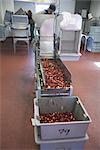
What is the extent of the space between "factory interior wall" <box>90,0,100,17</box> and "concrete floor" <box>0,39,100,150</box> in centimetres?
236

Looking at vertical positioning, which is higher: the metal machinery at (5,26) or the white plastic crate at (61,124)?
the metal machinery at (5,26)

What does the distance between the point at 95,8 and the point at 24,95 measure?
591 centimetres

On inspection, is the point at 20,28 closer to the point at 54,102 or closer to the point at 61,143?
the point at 54,102

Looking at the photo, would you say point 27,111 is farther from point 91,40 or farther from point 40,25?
point 91,40

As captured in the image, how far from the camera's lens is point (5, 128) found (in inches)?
91.0

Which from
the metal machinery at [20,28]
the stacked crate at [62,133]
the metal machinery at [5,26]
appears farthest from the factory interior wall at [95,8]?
the stacked crate at [62,133]

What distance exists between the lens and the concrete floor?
215 centimetres

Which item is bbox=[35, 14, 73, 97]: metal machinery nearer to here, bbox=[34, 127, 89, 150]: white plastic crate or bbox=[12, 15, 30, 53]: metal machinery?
bbox=[34, 127, 89, 150]: white plastic crate

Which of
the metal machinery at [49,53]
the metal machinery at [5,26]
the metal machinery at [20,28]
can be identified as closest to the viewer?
the metal machinery at [49,53]

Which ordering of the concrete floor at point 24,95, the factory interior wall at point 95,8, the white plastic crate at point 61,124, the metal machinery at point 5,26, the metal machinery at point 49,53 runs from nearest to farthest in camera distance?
the white plastic crate at point 61,124, the concrete floor at point 24,95, the metal machinery at point 49,53, the metal machinery at point 5,26, the factory interior wall at point 95,8

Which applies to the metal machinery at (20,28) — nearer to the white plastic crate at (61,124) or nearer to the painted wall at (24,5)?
the painted wall at (24,5)

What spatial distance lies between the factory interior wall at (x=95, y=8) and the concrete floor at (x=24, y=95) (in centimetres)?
236

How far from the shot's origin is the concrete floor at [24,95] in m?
2.15

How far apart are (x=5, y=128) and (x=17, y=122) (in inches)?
7.7
